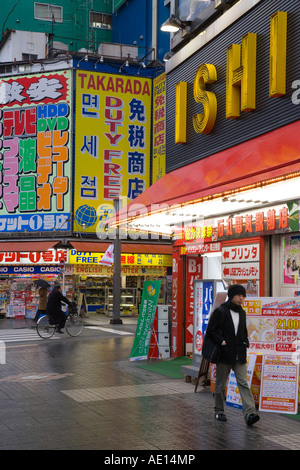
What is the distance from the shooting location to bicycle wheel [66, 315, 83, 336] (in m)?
21.0

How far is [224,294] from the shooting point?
10898 mm

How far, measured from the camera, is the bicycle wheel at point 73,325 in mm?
21047

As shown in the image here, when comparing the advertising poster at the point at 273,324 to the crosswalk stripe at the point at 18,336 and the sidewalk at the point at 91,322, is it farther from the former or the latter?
the sidewalk at the point at 91,322

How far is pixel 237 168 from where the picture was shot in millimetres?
11461

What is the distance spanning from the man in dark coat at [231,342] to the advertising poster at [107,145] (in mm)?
20156

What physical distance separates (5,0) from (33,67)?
1249 cm

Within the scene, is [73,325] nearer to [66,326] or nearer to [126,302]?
[66,326]

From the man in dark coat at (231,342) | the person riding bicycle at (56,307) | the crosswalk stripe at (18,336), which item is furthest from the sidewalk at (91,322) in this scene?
the man in dark coat at (231,342)

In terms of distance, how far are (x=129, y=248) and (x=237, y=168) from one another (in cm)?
1800

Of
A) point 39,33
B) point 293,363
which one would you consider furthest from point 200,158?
point 39,33

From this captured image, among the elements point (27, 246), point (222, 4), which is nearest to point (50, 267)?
point (27, 246)

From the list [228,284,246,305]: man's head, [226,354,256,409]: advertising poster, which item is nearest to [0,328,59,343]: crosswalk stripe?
[226,354,256,409]: advertising poster

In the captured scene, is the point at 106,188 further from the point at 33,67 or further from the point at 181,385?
the point at 181,385

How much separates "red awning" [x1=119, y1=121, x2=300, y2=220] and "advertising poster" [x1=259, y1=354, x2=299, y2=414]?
9.32ft
